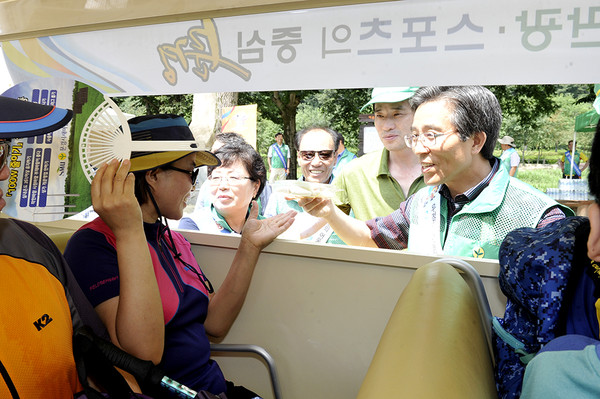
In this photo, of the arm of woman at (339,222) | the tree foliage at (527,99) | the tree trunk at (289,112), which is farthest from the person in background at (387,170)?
the tree foliage at (527,99)

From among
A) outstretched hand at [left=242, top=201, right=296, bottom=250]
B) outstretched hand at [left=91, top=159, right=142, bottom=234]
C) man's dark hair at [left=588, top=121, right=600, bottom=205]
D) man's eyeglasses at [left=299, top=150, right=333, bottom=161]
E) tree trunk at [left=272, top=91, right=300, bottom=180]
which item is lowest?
outstretched hand at [left=242, top=201, right=296, bottom=250]

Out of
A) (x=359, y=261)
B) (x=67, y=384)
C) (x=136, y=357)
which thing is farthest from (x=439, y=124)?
(x=67, y=384)

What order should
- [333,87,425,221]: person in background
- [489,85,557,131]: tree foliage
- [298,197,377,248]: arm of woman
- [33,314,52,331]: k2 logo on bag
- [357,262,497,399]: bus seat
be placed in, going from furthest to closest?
[489,85,557,131]: tree foliage
[333,87,425,221]: person in background
[298,197,377,248]: arm of woman
[33,314,52,331]: k2 logo on bag
[357,262,497,399]: bus seat

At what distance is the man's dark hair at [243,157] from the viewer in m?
2.67

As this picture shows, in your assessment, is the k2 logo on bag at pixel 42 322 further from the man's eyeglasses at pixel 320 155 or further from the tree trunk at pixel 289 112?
the tree trunk at pixel 289 112

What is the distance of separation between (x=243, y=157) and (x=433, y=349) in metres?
1.86

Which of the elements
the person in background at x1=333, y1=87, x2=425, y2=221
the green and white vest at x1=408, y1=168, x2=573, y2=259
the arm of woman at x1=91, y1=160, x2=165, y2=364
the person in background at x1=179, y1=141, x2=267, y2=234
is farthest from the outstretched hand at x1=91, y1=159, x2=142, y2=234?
the person in background at x1=333, y1=87, x2=425, y2=221

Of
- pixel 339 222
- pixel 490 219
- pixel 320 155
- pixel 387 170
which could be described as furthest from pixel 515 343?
pixel 320 155

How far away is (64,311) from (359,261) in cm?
105

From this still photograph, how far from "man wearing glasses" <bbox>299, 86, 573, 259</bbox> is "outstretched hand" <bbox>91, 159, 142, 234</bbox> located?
3.66 feet

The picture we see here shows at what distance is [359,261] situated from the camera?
189cm

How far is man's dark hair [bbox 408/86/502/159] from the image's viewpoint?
1.93 m

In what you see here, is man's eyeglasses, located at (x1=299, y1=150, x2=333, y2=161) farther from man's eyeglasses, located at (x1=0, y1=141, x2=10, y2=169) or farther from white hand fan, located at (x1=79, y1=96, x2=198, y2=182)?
man's eyeglasses, located at (x1=0, y1=141, x2=10, y2=169)

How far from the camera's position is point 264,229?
2.03 metres
